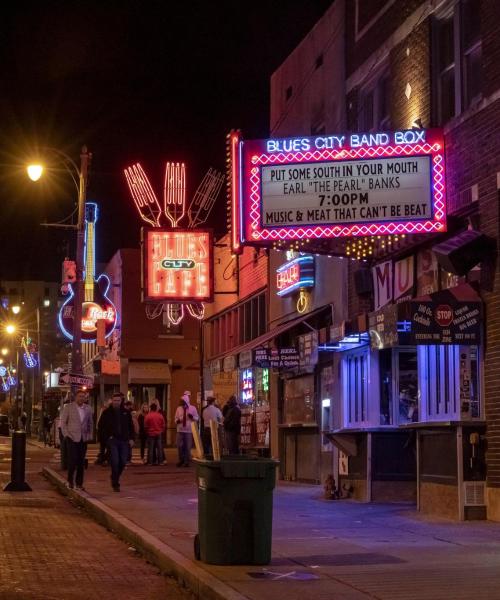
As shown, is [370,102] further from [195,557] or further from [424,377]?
[195,557]

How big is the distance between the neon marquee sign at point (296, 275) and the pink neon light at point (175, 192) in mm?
8629

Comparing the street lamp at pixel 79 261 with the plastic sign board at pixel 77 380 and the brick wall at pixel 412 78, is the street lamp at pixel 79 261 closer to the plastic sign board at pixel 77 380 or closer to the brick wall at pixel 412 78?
the plastic sign board at pixel 77 380

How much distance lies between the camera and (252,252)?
2748 cm

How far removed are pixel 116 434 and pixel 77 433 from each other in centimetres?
83

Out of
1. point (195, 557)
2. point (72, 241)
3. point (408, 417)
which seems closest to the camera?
point (195, 557)

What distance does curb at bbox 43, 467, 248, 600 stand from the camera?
8.58 metres

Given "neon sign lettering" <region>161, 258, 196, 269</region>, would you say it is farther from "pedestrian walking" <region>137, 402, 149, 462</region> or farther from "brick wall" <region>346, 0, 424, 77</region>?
"brick wall" <region>346, 0, 424, 77</region>

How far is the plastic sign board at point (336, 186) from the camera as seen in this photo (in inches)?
578

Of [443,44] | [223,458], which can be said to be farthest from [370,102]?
[223,458]

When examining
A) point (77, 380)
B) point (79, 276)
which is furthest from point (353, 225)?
point (79, 276)

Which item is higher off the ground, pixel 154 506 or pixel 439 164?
pixel 439 164

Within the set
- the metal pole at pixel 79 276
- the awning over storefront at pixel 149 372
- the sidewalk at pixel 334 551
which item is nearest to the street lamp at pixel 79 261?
the metal pole at pixel 79 276

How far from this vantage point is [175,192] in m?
30.4

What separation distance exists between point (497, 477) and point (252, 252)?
15041 mm
